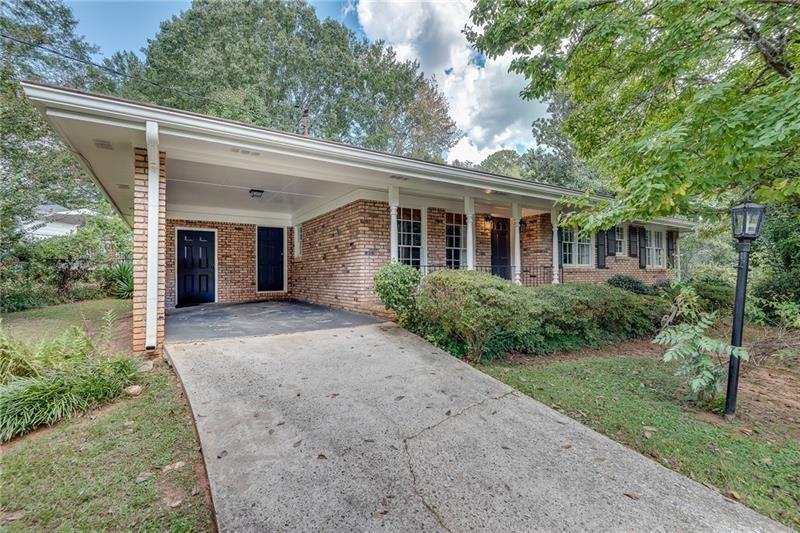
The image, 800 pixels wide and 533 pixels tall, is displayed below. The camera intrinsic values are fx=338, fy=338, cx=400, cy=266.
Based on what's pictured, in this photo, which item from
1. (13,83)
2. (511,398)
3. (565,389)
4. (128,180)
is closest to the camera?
(511,398)

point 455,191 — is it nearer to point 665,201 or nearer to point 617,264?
point 665,201

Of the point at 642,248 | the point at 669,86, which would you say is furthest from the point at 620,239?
the point at 669,86

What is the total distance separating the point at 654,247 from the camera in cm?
1333

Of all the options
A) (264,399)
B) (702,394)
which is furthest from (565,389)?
(264,399)

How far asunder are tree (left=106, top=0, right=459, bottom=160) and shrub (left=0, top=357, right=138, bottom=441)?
47.2ft

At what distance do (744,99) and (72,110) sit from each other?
727cm

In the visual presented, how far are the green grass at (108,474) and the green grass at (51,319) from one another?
10.4ft

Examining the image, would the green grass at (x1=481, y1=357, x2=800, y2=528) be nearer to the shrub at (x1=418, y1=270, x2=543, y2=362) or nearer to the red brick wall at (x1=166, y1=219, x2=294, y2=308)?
the shrub at (x1=418, y1=270, x2=543, y2=362)

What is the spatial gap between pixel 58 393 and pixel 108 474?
142 centimetres

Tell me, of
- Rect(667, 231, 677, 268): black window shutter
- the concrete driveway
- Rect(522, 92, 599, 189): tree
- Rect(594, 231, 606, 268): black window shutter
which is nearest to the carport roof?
the concrete driveway

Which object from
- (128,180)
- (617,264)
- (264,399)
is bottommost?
(264,399)

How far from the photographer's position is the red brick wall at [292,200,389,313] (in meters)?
6.96

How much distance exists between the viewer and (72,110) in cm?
363

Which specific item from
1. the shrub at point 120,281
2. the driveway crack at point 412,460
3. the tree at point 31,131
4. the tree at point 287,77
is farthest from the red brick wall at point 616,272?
the tree at point 31,131
